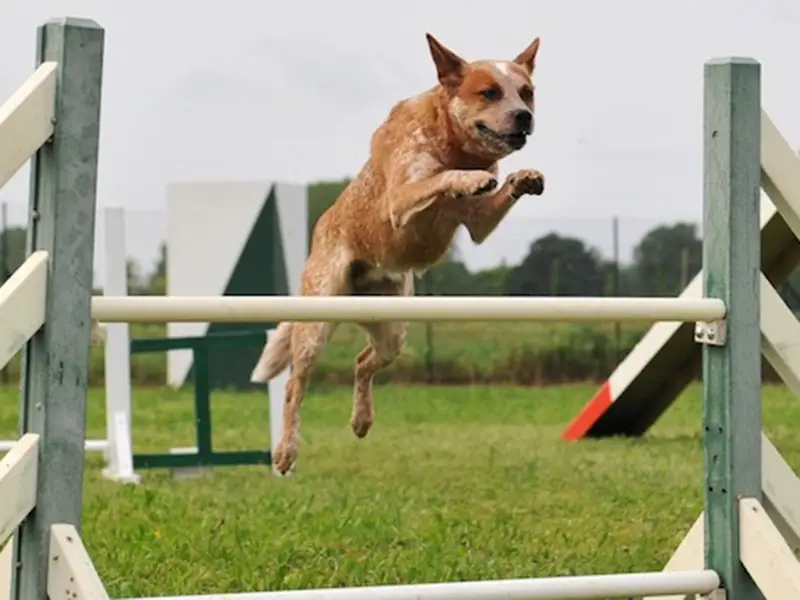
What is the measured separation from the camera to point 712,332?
2979mm

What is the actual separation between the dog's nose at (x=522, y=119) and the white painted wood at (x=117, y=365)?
446 centimetres

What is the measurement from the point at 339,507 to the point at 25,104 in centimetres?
373

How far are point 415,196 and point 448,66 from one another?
0.28 meters

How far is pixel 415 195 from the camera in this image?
9.96 feet

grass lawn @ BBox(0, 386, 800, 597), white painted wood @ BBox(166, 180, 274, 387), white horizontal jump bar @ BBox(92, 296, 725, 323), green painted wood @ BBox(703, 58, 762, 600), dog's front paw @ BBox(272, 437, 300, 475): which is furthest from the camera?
white painted wood @ BBox(166, 180, 274, 387)

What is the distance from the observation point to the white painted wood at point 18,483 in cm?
241

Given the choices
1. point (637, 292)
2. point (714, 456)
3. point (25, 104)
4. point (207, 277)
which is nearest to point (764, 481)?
point (714, 456)

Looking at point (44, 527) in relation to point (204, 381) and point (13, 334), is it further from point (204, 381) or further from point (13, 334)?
point (204, 381)

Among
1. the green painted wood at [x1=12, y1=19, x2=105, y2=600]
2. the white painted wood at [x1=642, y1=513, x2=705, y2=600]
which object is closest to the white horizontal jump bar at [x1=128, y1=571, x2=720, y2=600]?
the white painted wood at [x1=642, y1=513, x2=705, y2=600]

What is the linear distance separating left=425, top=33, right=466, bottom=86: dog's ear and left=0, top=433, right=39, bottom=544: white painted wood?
1.15 meters

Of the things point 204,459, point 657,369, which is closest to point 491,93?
point 204,459

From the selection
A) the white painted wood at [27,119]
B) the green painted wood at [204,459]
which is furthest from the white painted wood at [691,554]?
the green painted wood at [204,459]

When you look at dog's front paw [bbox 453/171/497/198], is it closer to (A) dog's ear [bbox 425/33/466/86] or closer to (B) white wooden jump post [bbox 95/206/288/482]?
(A) dog's ear [bbox 425/33/466/86]

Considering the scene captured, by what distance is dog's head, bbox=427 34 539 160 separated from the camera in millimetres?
2990
